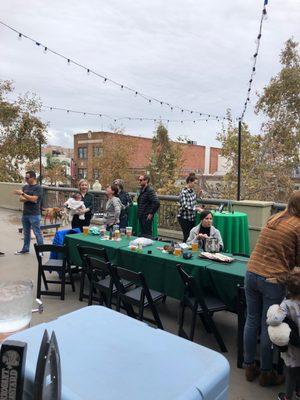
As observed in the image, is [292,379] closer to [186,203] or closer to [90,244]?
[90,244]

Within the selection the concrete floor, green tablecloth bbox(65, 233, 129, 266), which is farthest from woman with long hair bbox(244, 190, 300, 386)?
green tablecloth bbox(65, 233, 129, 266)

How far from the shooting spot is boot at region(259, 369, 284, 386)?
9.57ft

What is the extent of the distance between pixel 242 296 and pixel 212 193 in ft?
37.1

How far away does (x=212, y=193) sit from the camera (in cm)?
1430

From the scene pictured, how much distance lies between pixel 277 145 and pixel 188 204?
8356 mm

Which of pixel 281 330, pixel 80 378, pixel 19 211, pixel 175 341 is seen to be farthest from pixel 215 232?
pixel 19 211

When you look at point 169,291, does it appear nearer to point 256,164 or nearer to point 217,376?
point 217,376

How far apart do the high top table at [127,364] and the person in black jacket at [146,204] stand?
17.8 ft

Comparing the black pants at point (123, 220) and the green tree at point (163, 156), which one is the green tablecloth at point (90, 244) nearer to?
Answer: the black pants at point (123, 220)

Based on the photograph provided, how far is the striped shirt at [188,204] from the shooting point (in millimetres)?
6711

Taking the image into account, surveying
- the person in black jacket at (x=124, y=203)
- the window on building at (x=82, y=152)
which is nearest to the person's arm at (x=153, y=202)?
the person in black jacket at (x=124, y=203)

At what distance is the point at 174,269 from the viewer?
12.8 feet

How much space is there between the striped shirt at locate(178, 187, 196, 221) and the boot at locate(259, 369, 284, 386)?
4.04m

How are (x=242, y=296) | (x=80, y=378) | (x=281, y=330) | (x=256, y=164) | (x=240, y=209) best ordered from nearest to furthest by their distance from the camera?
(x=80, y=378) → (x=281, y=330) → (x=242, y=296) → (x=240, y=209) → (x=256, y=164)
